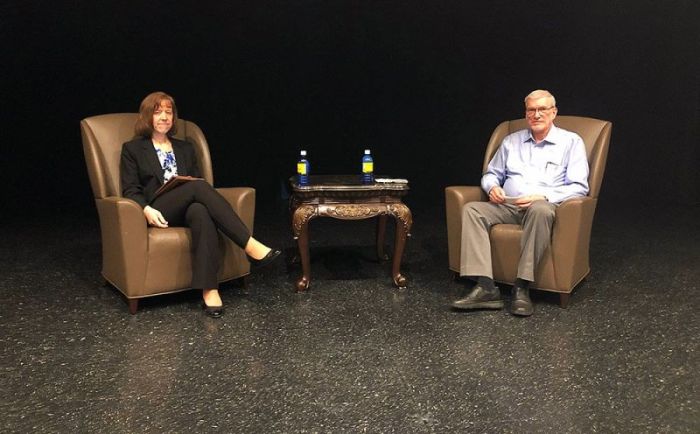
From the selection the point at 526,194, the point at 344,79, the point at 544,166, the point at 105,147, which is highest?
the point at 344,79

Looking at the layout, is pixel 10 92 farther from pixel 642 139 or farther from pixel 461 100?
pixel 642 139

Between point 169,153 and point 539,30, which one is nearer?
point 169,153

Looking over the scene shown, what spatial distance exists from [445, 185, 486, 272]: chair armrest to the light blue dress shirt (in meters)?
0.06

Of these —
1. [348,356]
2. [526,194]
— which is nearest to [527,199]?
[526,194]

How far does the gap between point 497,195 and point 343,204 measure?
0.72m

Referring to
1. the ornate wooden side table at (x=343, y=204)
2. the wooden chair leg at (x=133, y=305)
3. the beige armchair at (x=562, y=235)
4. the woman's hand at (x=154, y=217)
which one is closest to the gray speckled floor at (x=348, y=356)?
the wooden chair leg at (x=133, y=305)

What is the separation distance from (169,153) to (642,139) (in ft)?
14.4

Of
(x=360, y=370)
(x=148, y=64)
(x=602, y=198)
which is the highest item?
(x=148, y=64)

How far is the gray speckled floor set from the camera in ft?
5.72

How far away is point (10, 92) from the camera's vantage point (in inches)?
206

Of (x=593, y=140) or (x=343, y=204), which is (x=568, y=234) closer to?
(x=593, y=140)

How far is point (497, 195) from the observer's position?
2.85 metres

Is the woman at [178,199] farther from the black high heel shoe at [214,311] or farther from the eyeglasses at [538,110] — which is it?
the eyeglasses at [538,110]

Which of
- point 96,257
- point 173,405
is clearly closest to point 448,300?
point 173,405
